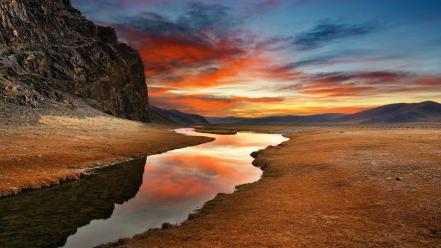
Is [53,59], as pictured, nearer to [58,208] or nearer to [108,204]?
[108,204]

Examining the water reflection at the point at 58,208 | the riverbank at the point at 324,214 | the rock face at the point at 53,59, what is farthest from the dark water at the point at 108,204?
the rock face at the point at 53,59

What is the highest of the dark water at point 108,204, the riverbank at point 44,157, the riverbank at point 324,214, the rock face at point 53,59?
the rock face at point 53,59

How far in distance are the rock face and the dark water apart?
69.5 meters

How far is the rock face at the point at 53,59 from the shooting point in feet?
351

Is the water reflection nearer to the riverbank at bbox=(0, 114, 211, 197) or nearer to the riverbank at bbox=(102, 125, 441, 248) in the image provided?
the riverbank at bbox=(0, 114, 211, 197)

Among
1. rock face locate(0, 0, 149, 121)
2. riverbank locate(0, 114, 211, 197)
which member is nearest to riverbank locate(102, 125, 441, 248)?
riverbank locate(0, 114, 211, 197)

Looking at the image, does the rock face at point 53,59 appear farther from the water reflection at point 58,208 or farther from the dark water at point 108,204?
the water reflection at point 58,208

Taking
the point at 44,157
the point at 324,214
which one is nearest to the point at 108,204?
the point at 324,214

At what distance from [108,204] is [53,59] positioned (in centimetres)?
13178

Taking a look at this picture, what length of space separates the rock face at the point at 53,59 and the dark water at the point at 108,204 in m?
69.5

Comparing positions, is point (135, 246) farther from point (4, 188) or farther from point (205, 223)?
point (4, 188)

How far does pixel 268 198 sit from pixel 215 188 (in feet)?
27.2

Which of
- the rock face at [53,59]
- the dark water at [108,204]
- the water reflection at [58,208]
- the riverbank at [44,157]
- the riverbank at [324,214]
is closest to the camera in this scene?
the riverbank at [324,214]

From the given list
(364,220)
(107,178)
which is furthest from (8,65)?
(364,220)
